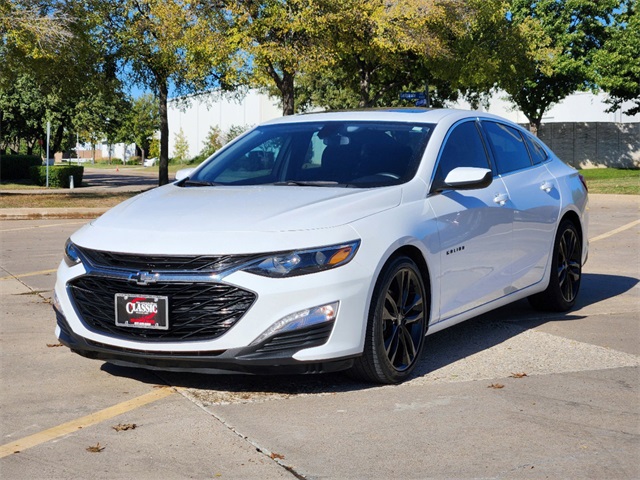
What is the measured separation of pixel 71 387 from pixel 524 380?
2.71 m

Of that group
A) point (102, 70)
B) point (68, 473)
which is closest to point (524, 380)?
point (68, 473)

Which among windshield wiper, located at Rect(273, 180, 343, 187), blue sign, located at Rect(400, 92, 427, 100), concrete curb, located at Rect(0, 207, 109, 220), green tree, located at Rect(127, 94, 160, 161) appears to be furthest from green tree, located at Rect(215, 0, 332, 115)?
green tree, located at Rect(127, 94, 160, 161)

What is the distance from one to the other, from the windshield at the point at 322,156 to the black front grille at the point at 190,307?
4.39 feet

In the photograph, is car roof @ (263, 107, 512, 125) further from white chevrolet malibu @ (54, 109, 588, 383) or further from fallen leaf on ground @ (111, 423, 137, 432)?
fallen leaf on ground @ (111, 423, 137, 432)

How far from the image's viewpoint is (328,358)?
17.2 ft

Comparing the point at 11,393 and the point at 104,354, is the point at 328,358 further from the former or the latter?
the point at 11,393

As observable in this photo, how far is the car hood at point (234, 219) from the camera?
204 inches

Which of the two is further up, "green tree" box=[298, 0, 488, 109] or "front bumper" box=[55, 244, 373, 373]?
"green tree" box=[298, 0, 488, 109]

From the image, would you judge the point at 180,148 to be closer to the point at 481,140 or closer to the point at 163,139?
the point at 163,139

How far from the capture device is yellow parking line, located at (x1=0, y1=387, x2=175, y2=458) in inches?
182

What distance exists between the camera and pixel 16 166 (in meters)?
44.1

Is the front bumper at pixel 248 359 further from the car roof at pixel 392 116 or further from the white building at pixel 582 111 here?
the white building at pixel 582 111

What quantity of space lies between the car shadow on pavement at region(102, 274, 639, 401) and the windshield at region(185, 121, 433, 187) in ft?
4.08

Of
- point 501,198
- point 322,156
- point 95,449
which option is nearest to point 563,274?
point 501,198
